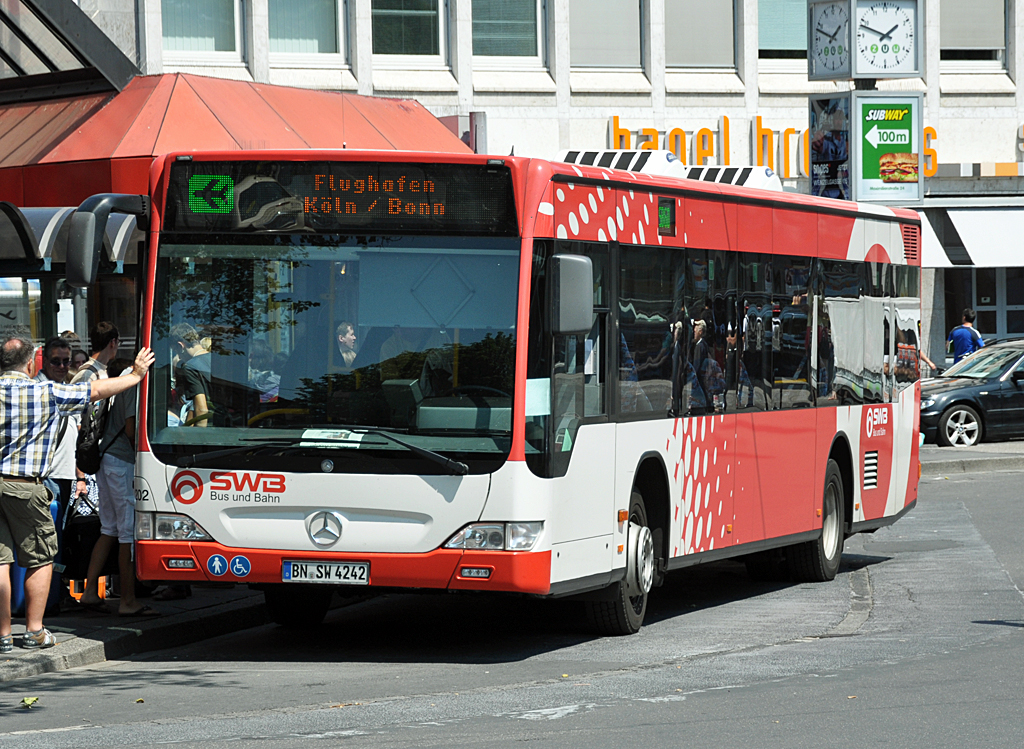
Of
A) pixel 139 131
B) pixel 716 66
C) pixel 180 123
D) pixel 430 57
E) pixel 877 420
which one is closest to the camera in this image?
pixel 877 420

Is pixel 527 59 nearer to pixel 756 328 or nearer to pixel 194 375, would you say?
pixel 756 328

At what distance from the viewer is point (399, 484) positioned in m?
8.88

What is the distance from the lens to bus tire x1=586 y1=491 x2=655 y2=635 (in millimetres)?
10000

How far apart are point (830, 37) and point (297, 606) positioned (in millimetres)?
15923

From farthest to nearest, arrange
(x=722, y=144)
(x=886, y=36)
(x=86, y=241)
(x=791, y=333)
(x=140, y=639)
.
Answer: (x=722, y=144) < (x=886, y=36) < (x=791, y=333) < (x=140, y=639) < (x=86, y=241)

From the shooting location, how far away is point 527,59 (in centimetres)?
3228

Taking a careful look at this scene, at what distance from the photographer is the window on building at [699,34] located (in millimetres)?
33312

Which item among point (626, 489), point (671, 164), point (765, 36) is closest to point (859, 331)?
point (671, 164)

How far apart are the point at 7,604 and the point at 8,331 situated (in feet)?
26.1

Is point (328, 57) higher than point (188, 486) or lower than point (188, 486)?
higher

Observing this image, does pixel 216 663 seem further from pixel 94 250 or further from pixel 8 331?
pixel 8 331

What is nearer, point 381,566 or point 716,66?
point 381,566

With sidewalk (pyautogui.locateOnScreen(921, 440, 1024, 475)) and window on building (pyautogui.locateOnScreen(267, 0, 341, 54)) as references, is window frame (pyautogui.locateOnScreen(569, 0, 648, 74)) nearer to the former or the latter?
window on building (pyautogui.locateOnScreen(267, 0, 341, 54))

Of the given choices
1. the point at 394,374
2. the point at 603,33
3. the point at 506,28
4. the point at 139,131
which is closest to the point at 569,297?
the point at 394,374
